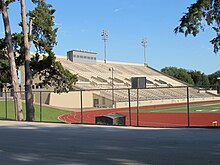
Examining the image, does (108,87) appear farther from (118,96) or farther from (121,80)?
(121,80)

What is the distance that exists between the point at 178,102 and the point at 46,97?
26079mm

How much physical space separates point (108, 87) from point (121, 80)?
31.6ft

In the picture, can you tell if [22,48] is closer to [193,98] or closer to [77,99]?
[77,99]

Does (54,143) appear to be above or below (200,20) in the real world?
below

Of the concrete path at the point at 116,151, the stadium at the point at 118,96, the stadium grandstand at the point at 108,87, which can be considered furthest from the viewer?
the stadium grandstand at the point at 108,87

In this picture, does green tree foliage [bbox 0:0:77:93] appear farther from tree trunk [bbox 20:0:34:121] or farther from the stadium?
the stadium

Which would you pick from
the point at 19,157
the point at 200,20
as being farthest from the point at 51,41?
the point at 19,157

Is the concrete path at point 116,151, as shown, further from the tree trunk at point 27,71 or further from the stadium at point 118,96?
the stadium at point 118,96

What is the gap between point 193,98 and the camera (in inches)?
2977

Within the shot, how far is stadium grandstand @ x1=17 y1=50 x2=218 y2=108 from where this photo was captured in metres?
63.9

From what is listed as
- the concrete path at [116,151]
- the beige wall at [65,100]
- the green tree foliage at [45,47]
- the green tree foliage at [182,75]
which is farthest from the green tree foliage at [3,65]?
the green tree foliage at [182,75]

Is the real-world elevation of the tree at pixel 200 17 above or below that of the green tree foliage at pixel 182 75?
below

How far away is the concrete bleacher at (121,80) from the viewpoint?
71.9 meters

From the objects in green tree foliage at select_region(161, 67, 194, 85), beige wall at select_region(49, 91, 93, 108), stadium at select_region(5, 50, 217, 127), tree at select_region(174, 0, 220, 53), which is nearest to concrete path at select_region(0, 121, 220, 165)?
tree at select_region(174, 0, 220, 53)
